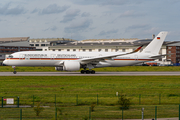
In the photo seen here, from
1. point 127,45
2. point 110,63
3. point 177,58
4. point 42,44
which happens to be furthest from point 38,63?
point 42,44

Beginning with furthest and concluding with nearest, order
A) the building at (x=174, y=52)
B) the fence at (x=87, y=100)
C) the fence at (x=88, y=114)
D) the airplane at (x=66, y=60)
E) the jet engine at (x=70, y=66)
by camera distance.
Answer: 1. the building at (x=174, y=52)
2. the airplane at (x=66, y=60)
3. the jet engine at (x=70, y=66)
4. the fence at (x=87, y=100)
5. the fence at (x=88, y=114)

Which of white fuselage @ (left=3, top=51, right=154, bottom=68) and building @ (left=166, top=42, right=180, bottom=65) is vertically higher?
building @ (left=166, top=42, right=180, bottom=65)

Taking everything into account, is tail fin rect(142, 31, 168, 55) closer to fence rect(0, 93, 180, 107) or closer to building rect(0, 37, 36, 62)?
fence rect(0, 93, 180, 107)

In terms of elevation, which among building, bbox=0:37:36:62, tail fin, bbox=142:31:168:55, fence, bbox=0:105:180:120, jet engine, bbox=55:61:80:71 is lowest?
fence, bbox=0:105:180:120

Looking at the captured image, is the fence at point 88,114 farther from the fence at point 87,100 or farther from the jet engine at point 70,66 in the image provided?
the jet engine at point 70,66

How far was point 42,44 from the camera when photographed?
186375mm

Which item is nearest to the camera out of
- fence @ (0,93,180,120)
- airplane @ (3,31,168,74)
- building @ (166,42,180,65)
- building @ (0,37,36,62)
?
fence @ (0,93,180,120)

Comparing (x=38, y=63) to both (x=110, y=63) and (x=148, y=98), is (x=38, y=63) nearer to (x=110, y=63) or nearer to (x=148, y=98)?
(x=110, y=63)

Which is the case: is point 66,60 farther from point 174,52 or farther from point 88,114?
point 174,52

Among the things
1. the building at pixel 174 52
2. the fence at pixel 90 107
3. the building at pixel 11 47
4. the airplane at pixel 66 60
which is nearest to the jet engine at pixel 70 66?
the airplane at pixel 66 60

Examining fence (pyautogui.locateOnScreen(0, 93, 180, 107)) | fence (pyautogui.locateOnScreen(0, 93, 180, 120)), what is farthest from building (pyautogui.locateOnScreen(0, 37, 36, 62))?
fence (pyautogui.locateOnScreen(0, 93, 180, 120))

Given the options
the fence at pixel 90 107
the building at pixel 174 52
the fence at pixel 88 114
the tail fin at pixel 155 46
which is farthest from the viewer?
the building at pixel 174 52

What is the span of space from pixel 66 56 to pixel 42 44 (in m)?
137

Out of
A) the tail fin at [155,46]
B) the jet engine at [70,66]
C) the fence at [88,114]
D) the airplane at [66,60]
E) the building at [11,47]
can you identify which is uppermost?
the building at [11,47]
